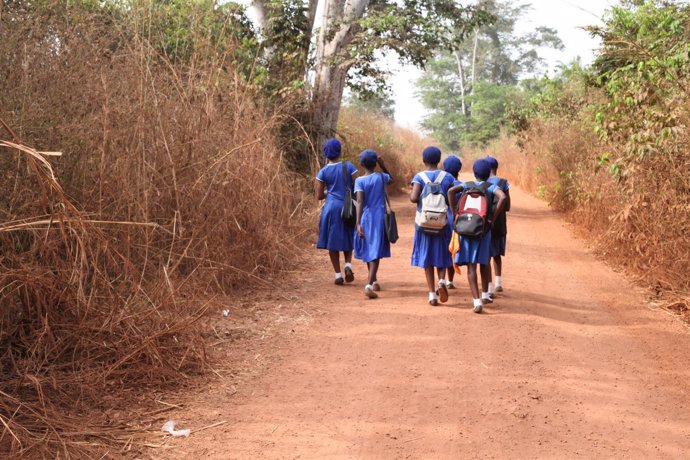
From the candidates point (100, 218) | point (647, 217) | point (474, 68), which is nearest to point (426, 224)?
point (647, 217)

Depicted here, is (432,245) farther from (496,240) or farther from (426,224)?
(496,240)

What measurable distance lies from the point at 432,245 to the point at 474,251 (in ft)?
1.58

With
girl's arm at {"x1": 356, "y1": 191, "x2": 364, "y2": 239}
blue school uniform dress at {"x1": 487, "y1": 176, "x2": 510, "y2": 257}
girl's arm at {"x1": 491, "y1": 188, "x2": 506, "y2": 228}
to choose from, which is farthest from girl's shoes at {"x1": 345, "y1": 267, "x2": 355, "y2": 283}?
girl's arm at {"x1": 491, "y1": 188, "x2": 506, "y2": 228}

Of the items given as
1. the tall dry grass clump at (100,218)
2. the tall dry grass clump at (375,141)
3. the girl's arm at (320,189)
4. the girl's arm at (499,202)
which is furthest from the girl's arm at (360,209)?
the tall dry grass clump at (375,141)

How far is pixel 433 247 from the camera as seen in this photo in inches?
295

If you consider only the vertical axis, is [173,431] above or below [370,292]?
below

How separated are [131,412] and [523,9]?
1969 inches

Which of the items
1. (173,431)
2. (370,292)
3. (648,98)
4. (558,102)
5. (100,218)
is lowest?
(173,431)

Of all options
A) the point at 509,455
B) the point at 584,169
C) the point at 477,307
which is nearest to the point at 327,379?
the point at 509,455

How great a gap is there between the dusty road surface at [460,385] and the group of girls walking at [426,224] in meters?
0.29

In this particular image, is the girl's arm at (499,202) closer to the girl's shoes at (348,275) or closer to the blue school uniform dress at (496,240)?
the blue school uniform dress at (496,240)

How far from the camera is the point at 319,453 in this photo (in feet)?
13.5

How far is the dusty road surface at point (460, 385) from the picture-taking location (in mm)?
4242

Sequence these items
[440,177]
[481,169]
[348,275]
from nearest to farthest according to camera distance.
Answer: [481,169], [440,177], [348,275]
